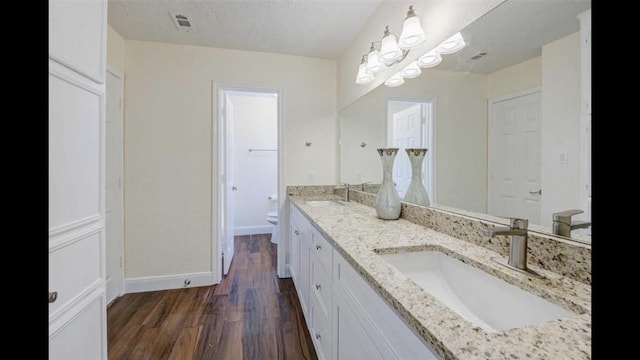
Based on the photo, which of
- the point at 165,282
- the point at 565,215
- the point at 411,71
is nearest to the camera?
the point at 565,215

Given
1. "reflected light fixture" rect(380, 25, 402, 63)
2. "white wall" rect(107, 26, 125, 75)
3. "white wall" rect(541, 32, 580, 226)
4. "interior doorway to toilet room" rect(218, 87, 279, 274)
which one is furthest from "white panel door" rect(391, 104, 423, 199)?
"interior doorway to toilet room" rect(218, 87, 279, 274)

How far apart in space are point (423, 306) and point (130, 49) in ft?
10.3

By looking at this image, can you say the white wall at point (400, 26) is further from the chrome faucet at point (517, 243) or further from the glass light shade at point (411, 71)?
the chrome faucet at point (517, 243)

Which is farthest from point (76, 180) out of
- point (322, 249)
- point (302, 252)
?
point (302, 252)

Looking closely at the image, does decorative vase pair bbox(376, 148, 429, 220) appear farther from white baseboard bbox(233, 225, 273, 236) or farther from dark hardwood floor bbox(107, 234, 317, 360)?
white baseboard bbox(233, 225, 273, 236)

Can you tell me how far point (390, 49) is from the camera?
1.76 metres

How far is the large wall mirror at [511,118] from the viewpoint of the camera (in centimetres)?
88

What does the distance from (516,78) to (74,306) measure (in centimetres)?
188

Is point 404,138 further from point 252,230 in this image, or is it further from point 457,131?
point 252,230

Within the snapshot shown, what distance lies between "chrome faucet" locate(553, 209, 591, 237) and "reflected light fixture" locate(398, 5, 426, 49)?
1.08 meters

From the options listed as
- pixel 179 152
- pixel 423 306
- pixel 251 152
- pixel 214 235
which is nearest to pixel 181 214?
pixel 214 235

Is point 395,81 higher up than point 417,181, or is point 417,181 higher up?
point 395,81

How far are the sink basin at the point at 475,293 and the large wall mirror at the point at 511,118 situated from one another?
0.26 metres
